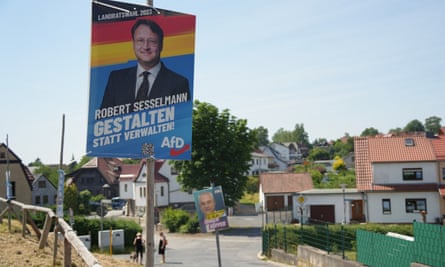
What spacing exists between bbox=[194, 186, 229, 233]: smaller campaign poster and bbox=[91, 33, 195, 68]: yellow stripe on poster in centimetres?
508

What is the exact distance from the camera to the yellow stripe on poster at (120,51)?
9.16 metres

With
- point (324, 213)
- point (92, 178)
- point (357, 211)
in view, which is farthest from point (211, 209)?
point (92, 178)

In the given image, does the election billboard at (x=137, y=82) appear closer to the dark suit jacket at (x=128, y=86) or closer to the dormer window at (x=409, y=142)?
the dark suit jacket at (x=128, y=86)

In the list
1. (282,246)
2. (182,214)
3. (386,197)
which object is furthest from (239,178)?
(282,246)

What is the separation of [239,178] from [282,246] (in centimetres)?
2070

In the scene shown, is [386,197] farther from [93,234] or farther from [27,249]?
[27,249]

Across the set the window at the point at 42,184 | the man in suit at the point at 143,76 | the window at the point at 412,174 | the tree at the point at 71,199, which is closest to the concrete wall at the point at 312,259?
the man in suit at the point at 143,76

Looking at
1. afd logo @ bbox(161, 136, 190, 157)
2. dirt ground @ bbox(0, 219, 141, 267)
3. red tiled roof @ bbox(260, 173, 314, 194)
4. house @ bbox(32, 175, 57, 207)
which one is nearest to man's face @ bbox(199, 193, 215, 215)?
dirt ground @ bbox(0, 219, 141, 267)

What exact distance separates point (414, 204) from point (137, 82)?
39.0 metres

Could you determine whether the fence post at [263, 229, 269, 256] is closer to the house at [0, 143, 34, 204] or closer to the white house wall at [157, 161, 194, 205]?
the house at [0, 143, 34, 204]

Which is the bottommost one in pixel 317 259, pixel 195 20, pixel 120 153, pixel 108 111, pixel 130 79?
pixel 317 259

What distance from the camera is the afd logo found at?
9.55 m

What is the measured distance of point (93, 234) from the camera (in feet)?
114

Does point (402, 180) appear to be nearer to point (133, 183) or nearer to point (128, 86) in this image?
point (133, 183)
